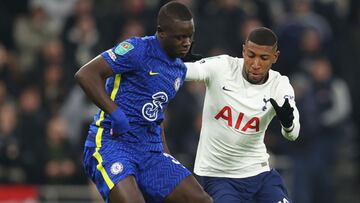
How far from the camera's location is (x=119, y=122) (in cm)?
877

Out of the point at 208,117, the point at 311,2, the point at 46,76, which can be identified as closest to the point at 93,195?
the point at 46,76

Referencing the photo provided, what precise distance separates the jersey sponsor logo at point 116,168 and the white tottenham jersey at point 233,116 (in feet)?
3.52

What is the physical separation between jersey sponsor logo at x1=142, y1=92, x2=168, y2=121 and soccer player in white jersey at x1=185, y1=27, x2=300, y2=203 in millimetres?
447

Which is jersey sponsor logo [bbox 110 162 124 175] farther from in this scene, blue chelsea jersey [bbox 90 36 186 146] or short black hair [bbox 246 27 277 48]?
short black hair [bbox 246 27 277 48]

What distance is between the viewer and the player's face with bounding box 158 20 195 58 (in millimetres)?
9055

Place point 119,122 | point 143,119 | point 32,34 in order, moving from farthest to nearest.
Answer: point 32,34, point 143,119, point 119,122

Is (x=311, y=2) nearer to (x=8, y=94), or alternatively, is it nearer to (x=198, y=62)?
(x=8, y=94)

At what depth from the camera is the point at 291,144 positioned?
1516cm

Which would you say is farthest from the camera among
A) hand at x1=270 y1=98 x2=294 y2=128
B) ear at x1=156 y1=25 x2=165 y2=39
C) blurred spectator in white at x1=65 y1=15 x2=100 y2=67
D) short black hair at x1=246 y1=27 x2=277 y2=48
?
blurred spectator in white at x1=65 y1=15 x2=100 y2=67

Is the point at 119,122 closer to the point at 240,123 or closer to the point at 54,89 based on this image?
the point at 240,123

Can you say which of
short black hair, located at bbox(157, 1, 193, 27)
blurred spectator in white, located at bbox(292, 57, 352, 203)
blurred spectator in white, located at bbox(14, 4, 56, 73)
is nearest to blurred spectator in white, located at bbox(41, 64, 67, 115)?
blurred spectator in white, located at bbox(14, 4, 56, 73)

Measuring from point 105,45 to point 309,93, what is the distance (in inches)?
126

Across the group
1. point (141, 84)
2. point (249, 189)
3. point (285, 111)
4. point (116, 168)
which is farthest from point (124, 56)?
point (249, 189)

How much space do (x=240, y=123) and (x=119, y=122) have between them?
4.51ft
